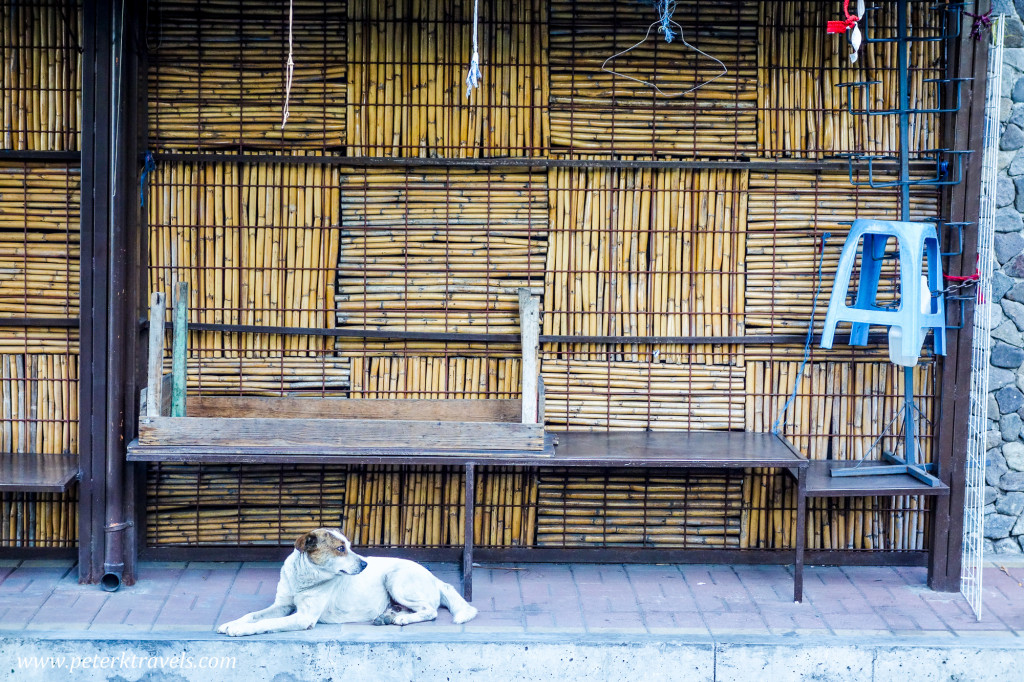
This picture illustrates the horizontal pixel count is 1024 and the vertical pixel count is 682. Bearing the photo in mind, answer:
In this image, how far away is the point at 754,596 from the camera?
521cm

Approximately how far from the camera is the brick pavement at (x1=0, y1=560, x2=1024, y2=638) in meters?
4.77

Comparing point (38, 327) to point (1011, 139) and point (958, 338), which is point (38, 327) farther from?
point (1011, 139)

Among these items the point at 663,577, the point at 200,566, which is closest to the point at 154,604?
the point at 200,566

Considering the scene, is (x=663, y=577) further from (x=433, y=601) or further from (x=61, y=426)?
(x=61, y=426)

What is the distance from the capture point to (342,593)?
4711 mm

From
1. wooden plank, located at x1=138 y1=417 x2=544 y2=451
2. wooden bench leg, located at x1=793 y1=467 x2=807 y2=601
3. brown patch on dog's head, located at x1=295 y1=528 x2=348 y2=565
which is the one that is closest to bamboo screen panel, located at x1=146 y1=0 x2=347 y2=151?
wooden plank, located at x1=138 y1=417 x2=544 y2=451

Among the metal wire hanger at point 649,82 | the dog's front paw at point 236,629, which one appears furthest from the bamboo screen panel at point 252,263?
the metal wire hanger at point 649,82

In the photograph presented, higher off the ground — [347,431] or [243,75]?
[243,75]

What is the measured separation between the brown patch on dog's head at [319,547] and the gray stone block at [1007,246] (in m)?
4.09

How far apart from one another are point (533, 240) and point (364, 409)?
1.36 metres

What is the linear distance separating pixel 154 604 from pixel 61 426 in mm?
1280

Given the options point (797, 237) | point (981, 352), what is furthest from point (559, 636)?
point (981, 352)

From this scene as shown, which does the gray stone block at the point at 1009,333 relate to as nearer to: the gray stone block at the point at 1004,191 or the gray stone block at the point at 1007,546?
the gray stone block at the point at 1004,191

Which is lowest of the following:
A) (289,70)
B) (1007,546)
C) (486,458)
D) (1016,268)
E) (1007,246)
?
(1007,546)
